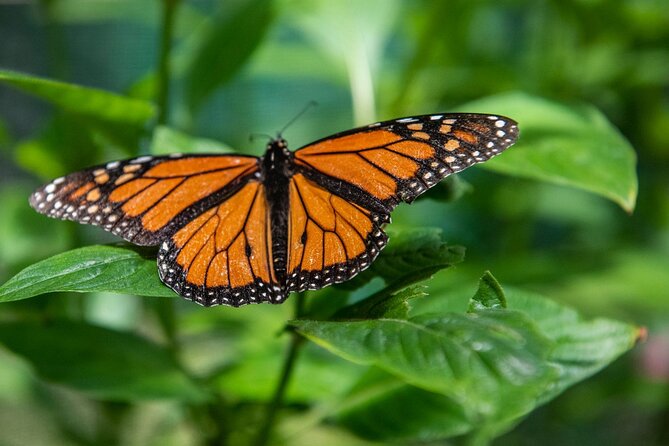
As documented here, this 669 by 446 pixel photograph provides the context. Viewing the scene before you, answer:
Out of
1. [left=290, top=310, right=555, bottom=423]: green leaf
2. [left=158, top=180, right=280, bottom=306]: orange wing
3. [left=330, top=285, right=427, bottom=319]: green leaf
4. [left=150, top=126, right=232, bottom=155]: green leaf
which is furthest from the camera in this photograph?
[left=150, top=126, right=232, bottom=155]: green leaf

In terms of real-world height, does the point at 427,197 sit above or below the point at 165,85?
below

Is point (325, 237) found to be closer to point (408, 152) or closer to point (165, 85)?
point (408, 152)

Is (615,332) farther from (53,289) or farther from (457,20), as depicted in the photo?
(457,20)

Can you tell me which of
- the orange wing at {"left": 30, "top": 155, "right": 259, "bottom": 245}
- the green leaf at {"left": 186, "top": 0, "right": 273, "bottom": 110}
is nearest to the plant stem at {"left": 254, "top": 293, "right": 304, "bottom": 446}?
the orange wing at {"left": 30, "top": 155, "right": 259, "bottom": 245}

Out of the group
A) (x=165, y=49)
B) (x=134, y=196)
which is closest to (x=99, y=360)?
(x=134, y=196)

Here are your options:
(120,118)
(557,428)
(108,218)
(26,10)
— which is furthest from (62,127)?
(26,10)

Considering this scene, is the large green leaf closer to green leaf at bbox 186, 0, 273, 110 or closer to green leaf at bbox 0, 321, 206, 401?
green leaf at bbox 0, 321, 206, 401

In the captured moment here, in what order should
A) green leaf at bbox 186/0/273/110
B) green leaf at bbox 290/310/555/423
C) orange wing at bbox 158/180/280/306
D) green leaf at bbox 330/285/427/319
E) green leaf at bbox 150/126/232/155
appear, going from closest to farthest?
green leaf at bbox 290/310/555/423, green leaf at bbox 330/285/427/319, orange wing at bbox 158/180/280/306, green leaf at bbox 150/126/232/155, green leaf at bbox 186/0/273/110
